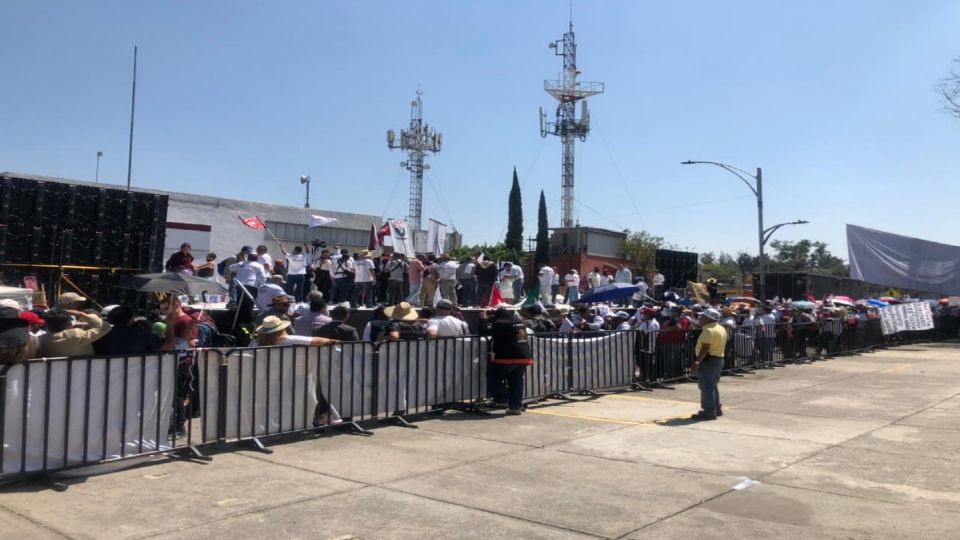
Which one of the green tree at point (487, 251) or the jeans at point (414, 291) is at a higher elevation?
the green tree at point (487, 251)

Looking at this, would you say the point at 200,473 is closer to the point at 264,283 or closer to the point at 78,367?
the point at 78,367

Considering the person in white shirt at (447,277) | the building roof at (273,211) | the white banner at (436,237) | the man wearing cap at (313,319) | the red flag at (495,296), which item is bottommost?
the man wearing cap at (313,319)

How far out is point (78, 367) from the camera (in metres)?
6.66

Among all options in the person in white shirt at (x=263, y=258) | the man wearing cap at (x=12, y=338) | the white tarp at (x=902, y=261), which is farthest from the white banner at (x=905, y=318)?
the man wearing cap at (x=12, y=338)

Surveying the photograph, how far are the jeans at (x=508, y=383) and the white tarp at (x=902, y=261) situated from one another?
27324mm

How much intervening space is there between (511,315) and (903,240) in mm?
29392

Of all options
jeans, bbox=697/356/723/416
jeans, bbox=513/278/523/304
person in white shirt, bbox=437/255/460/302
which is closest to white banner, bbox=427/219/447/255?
jeans, bbox=513/278/523/304

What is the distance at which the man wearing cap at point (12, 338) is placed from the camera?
6387 millimetres

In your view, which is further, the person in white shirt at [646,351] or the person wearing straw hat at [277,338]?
the person in white shirt at [646,351]

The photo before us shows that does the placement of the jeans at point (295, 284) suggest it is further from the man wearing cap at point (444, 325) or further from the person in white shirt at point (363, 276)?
the man wearing cap at point (444, 325)

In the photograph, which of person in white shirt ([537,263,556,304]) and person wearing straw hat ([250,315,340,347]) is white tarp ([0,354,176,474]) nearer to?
person wearing straw hat ([250,315,340,347])

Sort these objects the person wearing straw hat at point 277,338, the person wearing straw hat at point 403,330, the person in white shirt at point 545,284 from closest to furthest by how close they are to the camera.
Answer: the person wearing straw hat at point 277,338 < the person wearing straw hat at point 403,330 < the person in white shirt at point 545,284

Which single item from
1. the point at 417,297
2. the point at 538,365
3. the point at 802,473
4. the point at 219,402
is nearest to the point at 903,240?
the point at 417,297

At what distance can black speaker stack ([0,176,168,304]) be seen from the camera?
15609 mm
